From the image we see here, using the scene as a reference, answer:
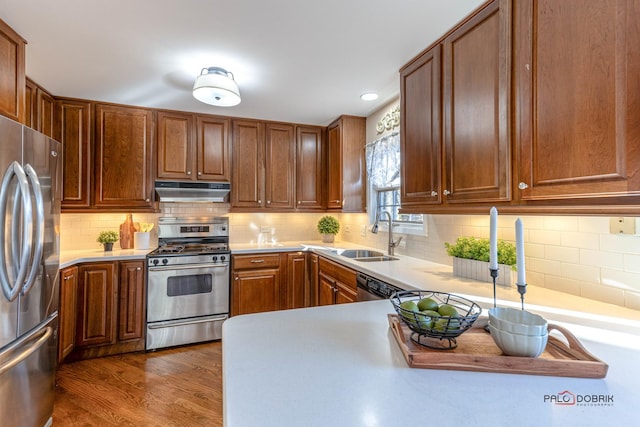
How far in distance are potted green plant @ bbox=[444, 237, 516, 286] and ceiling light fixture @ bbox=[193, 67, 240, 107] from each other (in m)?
1.87

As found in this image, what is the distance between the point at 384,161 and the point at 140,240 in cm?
262

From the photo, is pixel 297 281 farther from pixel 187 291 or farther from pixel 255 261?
pixel 187 291

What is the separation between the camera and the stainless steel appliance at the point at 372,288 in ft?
6.05

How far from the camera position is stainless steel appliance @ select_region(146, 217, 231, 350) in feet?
9.05

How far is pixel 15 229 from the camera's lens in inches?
55.9

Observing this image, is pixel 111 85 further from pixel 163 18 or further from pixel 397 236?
pixel 397 236

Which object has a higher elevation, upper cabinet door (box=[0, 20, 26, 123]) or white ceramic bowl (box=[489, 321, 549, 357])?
upper cabinet door (box=[0, 20, 26, 123])

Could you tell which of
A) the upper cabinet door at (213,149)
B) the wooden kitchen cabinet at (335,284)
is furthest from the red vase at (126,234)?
the wooden kitchen cabinet at (335,284)

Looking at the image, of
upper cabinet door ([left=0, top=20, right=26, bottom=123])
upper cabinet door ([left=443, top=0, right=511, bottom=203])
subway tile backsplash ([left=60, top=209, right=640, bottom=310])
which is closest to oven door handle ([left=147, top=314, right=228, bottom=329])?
subway tile backsplash ([left=60, top=209, right=640, bottom=310])

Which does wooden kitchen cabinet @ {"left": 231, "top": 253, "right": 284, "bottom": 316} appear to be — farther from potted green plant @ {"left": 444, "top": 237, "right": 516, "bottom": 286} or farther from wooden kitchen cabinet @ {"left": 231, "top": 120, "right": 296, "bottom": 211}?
potted green plant @ {"left": 444, "top": 237, "right": 516, "bottom": 286}

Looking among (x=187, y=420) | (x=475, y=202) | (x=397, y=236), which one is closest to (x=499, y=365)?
(x=475, y=202)

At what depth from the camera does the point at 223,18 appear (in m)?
1.62

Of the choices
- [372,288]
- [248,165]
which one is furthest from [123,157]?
[372,288]

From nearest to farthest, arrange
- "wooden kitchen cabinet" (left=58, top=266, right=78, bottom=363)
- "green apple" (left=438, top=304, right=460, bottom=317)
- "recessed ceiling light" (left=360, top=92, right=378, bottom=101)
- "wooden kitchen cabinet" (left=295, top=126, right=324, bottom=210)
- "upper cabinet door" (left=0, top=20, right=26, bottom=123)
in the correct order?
"green apple" (left=438, top=304, right=460, bottom=317) < "upper cabinet door" (left=0, top=20, right=26, bottom=123) < "wooden kitchen cabinet" (left=58, top=266, right=78, bottom=363) < "recessed ceiling light" (left=360, top=92, right=378, bottom=101) < "wooden kitchen cabinet" (left=295, top=126, right=324, bottom=210)
